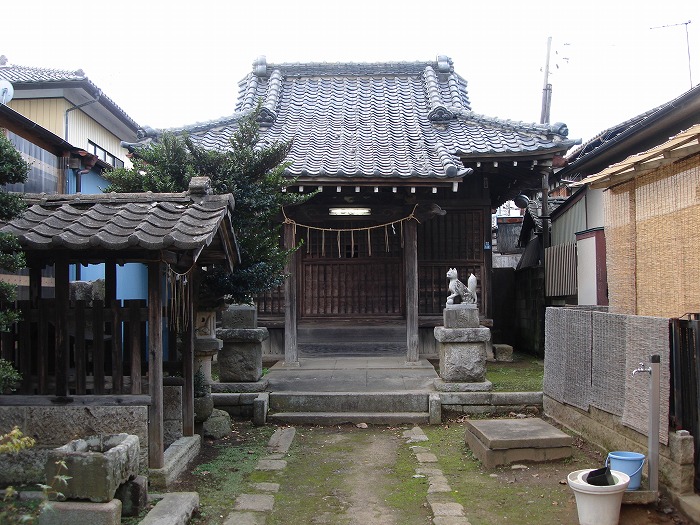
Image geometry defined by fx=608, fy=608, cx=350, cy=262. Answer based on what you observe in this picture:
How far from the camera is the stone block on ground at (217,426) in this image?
354 inches

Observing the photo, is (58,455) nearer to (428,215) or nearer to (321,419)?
(321,419)

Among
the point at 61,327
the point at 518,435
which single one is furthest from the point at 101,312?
the point at 518,435

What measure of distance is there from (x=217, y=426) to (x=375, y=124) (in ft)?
30.1

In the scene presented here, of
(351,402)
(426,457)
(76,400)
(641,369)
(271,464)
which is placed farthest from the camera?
(351,402)

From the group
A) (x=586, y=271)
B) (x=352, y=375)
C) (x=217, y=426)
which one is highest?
(x=586, y=271)

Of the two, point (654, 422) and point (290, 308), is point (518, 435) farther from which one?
point (290, 308)

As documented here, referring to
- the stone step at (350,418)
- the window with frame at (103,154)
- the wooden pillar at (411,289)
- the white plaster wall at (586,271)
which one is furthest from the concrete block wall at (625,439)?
the window with frame at (103,154)

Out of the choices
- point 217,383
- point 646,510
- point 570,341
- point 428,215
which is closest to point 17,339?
point 217,383

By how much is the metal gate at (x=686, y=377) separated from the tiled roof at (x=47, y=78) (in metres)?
15.3

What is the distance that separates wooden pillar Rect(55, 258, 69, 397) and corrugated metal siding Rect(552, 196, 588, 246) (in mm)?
12079

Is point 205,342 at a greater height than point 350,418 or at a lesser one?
greater

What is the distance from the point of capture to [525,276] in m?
17.9

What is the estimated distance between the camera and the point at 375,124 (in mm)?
15539

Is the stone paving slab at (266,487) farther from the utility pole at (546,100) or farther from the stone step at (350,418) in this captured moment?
the utility pole at (546,100)
